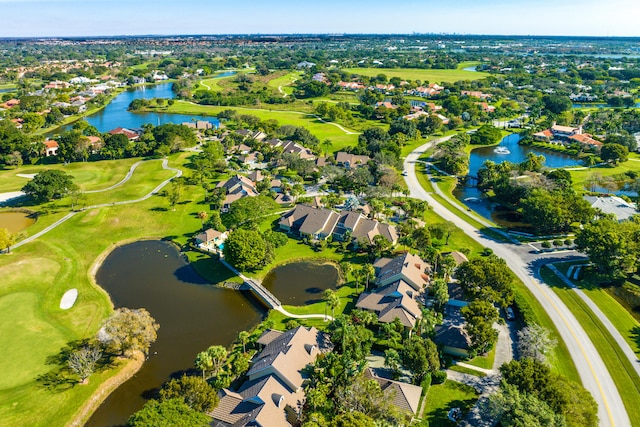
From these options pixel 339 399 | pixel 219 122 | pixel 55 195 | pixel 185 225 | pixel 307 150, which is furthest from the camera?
pixel 219 122

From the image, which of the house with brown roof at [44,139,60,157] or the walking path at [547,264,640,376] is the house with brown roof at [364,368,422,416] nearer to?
the walking path at [547,264,640,376]

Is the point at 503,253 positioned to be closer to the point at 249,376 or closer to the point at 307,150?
the point at 249,376

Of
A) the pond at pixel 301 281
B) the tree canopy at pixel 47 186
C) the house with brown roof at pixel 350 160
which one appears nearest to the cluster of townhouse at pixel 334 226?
the pond at pixel 301 281

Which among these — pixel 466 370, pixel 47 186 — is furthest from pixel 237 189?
pixel 466 370

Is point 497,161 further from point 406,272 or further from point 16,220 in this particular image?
point 16,220

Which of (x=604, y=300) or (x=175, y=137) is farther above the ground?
(x=175, y=137)

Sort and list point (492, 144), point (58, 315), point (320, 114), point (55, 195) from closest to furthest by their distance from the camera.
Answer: point (58, 315) → point (55, 195) → point (492, 144) → point (320, 114)

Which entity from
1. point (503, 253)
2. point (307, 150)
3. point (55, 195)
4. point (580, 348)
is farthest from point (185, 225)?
point (580, 348)

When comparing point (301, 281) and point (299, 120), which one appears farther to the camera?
point (299, 120)
